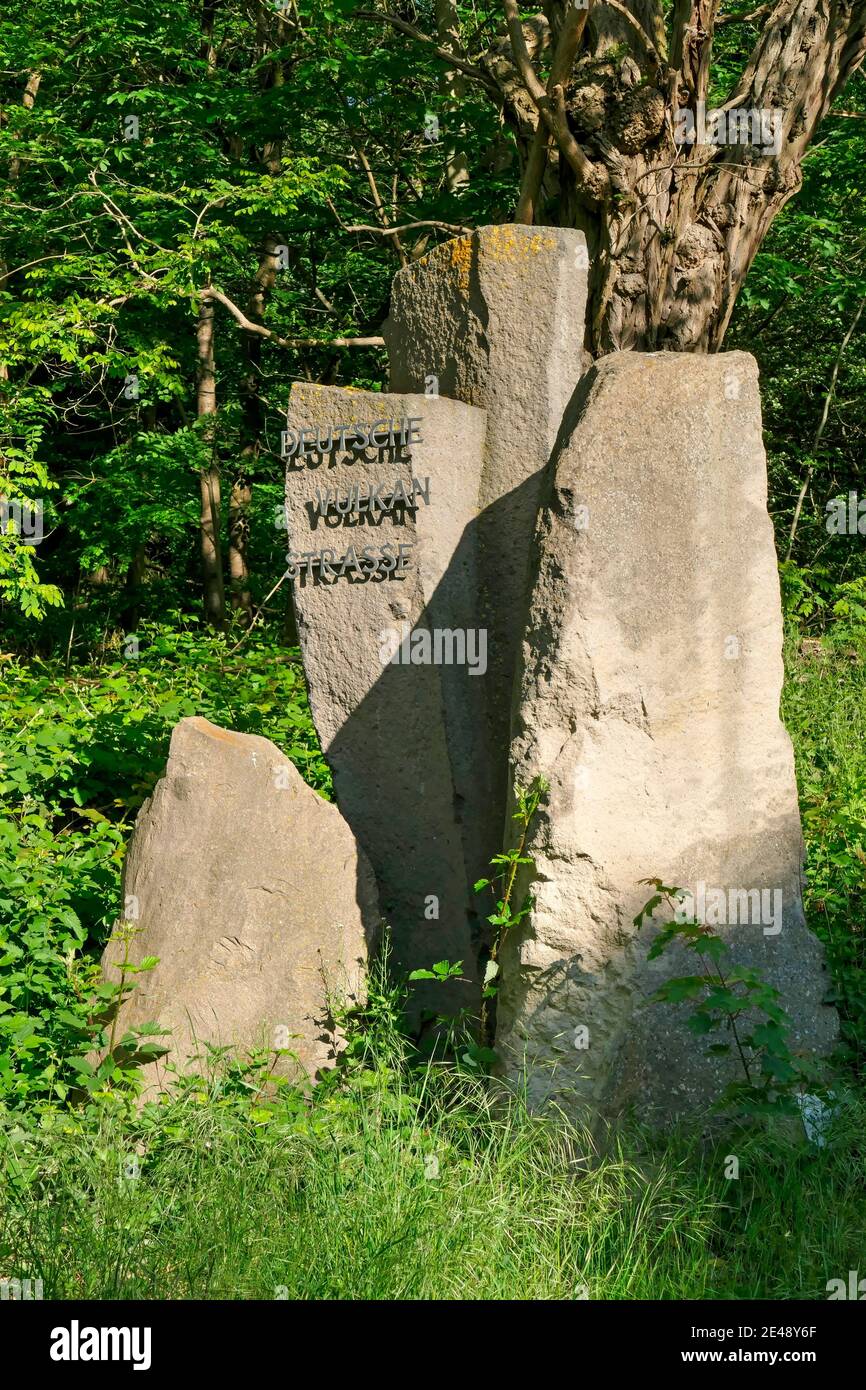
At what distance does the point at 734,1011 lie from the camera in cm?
403

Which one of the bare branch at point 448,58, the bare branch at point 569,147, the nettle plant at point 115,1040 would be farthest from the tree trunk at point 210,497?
the nettle plant at point 115,1040

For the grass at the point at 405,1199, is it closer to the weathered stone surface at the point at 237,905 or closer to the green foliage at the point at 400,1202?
the green foliage at the point at 400,1202

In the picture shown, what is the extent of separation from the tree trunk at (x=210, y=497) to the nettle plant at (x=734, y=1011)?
30.0ft

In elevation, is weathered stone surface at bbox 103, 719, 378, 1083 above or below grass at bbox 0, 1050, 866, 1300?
above

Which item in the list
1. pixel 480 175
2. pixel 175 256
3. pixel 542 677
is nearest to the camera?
pixel 542 677

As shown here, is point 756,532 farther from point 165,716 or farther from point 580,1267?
point 165,716

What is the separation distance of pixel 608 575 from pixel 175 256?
6.40 metres

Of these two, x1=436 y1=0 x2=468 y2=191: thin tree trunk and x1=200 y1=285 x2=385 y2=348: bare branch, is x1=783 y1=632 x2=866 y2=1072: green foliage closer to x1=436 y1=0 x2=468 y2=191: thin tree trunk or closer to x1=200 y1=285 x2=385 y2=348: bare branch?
x1=200 y1=285 x2=385 y2=348: bare branch

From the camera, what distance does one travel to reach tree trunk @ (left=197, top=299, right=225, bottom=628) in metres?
12.8

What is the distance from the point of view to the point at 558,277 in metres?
5.18

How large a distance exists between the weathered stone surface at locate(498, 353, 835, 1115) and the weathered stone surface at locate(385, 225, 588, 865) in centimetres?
79

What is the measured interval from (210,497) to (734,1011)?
408 inches

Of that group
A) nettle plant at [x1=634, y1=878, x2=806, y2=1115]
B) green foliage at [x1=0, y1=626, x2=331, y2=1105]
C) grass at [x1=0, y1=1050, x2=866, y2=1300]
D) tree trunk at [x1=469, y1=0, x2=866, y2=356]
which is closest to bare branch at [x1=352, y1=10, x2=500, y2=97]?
tree trunk at [x1=469, y1=0, x2=866, y2=356]
